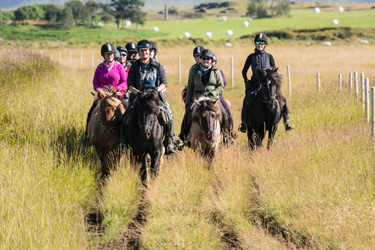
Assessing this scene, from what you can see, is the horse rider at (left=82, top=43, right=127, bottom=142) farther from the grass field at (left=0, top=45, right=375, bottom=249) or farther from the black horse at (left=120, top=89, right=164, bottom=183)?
the grass field at (left=0, top=45, right=375, bottom=249)

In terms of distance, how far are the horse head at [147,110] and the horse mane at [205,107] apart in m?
1.29

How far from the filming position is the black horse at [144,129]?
7876mm

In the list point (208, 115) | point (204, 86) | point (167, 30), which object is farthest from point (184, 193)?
point (167, 30)

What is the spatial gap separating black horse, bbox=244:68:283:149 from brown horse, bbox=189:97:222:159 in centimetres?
116

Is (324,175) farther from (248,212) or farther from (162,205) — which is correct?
(162,205)

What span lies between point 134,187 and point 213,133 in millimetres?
1877

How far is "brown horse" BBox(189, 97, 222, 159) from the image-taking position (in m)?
8.80

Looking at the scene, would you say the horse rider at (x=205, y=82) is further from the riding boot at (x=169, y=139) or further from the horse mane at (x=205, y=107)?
the riding boot at (x=169, y=139)

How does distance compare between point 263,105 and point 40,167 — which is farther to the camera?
point 263,105

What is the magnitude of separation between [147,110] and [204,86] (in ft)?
7.09

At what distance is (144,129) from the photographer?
308 inches

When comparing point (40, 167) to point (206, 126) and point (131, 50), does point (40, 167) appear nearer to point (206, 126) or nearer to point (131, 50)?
point (206, 126)

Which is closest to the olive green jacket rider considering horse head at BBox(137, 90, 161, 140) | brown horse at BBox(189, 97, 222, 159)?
brown horse at BBox(189, 97, 222, 159)

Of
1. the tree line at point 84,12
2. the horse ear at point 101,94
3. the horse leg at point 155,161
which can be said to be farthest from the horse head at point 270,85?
the tree line at point 84,12
